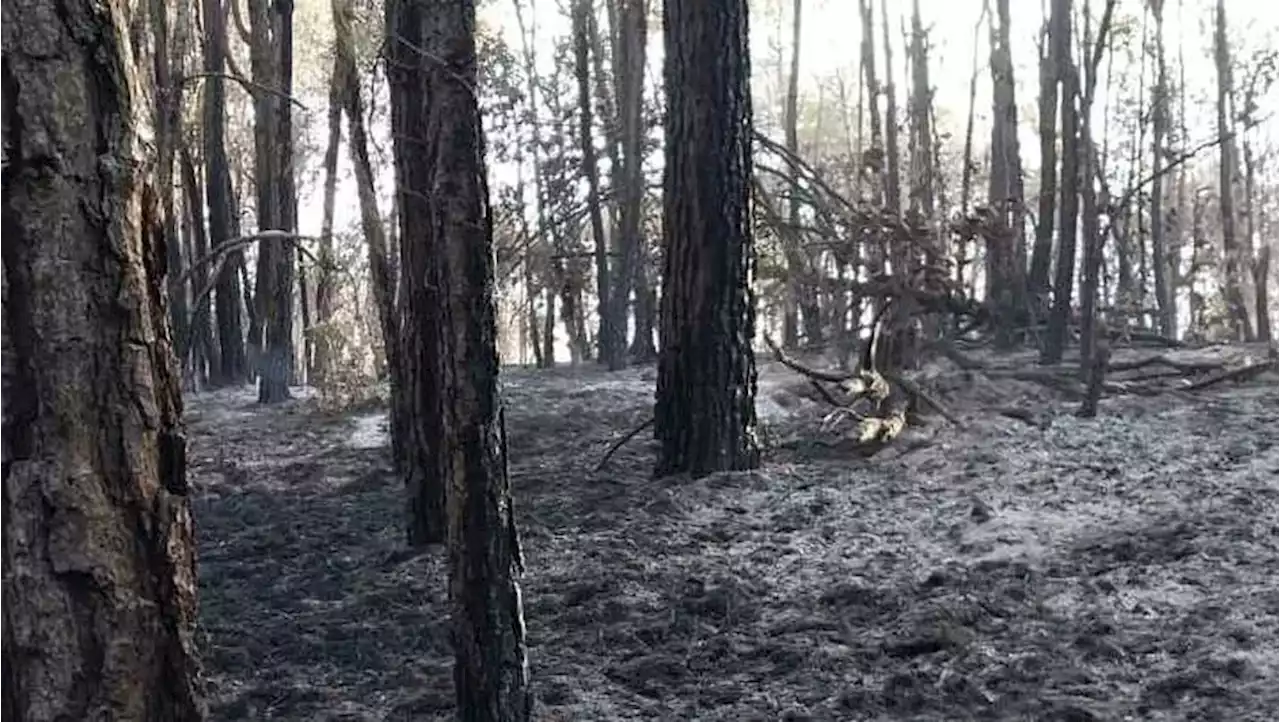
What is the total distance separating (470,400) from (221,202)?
40.7 ft

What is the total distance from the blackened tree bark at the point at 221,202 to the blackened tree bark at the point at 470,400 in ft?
37.9

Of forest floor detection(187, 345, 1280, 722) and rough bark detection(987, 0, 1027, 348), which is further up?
rough bark detection(987, 0, 1027, 348)

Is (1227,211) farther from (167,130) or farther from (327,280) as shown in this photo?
(167,130)

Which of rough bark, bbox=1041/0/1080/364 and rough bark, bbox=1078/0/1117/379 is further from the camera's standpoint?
rough bark, bbox=1041/0/1080/364

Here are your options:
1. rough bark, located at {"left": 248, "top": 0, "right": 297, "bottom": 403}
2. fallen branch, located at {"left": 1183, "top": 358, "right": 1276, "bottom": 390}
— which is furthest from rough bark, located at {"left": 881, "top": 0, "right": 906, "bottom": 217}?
rough bark, located at {"left": 248, "top": 0, "right": 297, "bottom": 403}

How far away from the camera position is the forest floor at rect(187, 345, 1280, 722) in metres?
4.47

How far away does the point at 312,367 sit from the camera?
1102 cm

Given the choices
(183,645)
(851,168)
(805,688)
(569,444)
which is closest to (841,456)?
(569,444)

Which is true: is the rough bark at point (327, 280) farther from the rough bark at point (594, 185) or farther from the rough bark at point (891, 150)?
the rough bark at point (891, 150)

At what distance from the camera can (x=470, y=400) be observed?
3.86 metres

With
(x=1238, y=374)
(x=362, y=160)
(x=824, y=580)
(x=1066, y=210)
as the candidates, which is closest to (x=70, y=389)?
(x=824, y=580)

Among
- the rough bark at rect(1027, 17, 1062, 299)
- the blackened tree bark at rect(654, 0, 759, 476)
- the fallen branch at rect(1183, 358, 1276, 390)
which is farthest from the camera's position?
the rough bark at rect(1027, 17, 1062, 299)

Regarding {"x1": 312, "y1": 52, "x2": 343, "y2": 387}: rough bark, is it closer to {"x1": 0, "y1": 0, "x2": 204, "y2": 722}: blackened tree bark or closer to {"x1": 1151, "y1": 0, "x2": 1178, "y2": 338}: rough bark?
{"x1": 0, "y1": 0, "x2": 204, "y2": 722}: blackened tree bark

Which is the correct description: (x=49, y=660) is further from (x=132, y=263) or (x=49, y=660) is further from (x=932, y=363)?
(x=932, y=363)
